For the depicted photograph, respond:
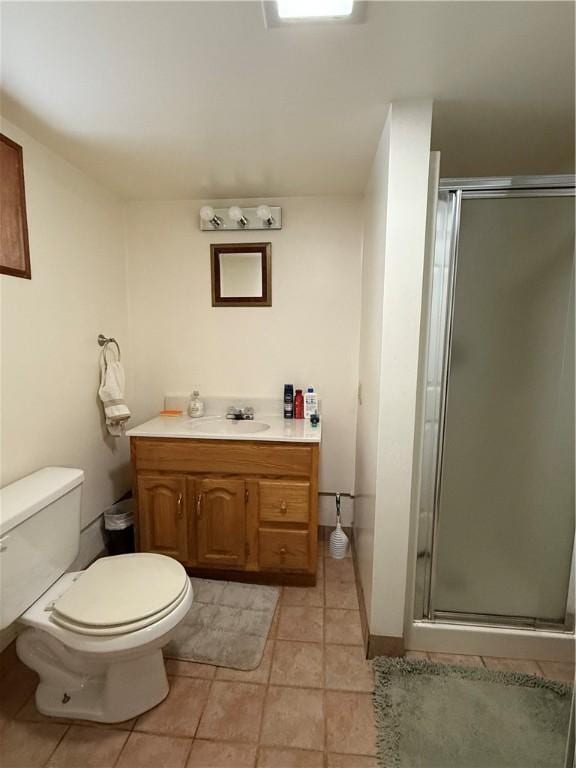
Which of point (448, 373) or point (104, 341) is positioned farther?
point (104, 341)

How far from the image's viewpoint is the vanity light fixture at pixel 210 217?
195 centimetres

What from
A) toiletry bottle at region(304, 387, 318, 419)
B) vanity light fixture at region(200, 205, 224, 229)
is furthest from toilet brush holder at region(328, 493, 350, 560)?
vanity light fixture at region(200, 205, 224, 229)

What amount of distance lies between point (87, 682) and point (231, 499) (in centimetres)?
84

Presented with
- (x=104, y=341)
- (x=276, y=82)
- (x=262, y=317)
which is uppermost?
(x=276, y=82)

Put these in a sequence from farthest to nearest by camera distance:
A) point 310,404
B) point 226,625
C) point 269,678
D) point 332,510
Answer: point 332,510 → point 310,404 → point 226,625 → point 269,678

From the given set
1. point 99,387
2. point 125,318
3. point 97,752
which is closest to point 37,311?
point 99,387

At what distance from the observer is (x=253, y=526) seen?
1764 mm

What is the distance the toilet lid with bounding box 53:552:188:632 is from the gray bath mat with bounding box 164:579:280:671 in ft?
1.38

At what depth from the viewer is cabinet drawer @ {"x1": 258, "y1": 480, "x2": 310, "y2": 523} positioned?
5.63ft

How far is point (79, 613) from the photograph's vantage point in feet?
3.61

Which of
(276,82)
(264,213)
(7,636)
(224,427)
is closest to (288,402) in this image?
(224,427)

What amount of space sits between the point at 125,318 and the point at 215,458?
1.12m

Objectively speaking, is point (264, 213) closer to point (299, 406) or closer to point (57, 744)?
point (299, 406)

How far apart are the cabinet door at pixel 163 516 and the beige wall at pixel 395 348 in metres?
0.97
